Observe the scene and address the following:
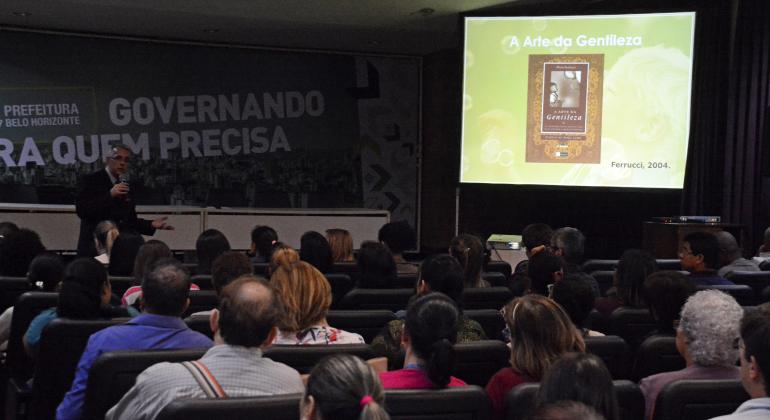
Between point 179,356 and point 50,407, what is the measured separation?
0.89 m

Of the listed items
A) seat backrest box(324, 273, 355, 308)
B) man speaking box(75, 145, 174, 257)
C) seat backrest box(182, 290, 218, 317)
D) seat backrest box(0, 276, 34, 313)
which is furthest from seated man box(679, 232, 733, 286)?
man speaking box(75, 145, 174, 257)

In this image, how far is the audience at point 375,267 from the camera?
14.9ft

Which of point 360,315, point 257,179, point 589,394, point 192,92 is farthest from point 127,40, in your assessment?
point 589,394

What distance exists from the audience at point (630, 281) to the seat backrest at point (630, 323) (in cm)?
26

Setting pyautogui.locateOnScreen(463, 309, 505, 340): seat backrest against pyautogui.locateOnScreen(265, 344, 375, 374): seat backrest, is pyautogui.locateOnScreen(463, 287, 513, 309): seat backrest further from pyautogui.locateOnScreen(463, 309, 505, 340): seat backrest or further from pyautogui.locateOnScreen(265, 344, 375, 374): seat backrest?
pyautogui.locateOnScreen(265, 344, 375, 374): seat backrest

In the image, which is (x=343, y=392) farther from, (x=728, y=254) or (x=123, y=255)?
(x=728, y=254)

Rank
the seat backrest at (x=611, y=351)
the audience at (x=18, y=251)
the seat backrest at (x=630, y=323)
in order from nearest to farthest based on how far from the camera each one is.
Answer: the seat backrest at (x=611, y=351)
the seat backrest at (x=630, y=323)
the audience at (x=18, y=251)

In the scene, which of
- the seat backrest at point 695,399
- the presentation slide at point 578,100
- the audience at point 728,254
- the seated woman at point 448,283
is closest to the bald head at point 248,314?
the seated woman at point 448,283

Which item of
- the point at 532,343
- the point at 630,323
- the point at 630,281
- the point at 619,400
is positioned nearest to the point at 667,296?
the point at 630,323

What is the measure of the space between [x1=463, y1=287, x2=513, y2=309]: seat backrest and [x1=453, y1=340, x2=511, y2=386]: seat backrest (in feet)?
4.43

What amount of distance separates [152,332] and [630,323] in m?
2.05

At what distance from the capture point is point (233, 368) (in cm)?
220

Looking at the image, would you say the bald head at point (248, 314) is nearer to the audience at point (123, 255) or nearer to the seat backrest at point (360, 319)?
the seat backrest at point (360, 319)

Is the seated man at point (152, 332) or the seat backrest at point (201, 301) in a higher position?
the seated man at point (152, 332)
